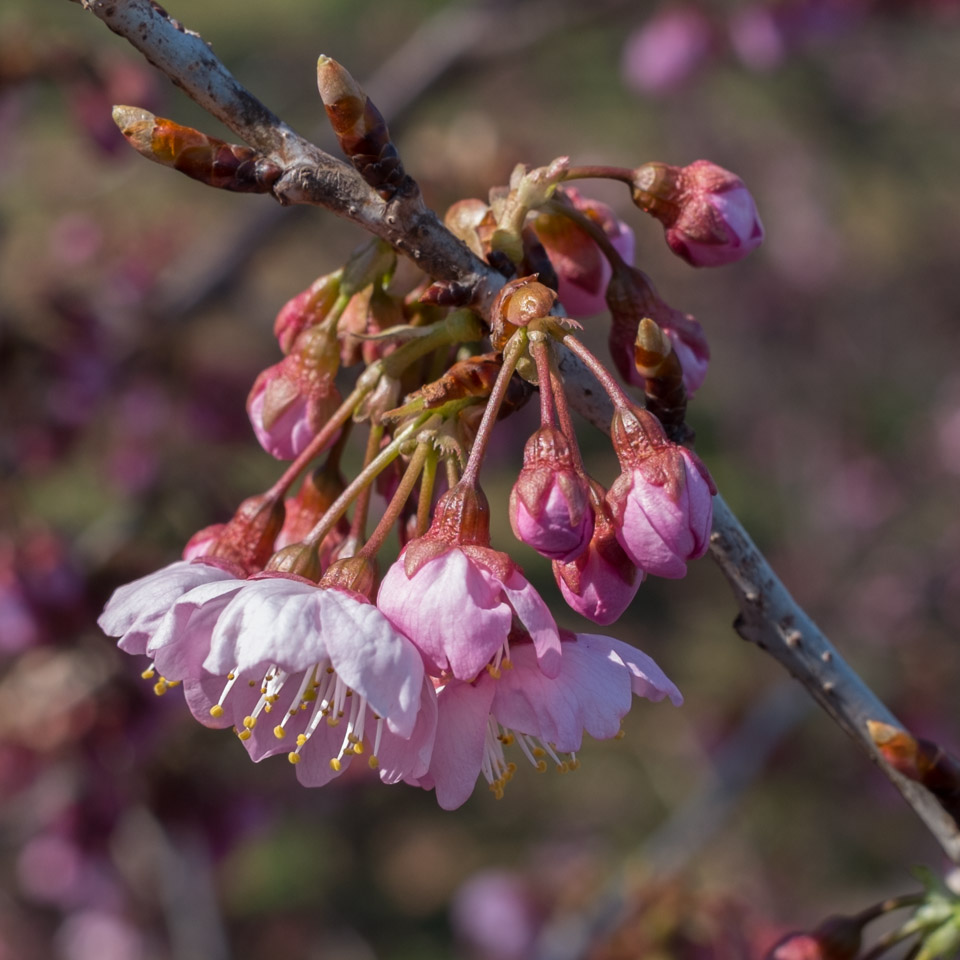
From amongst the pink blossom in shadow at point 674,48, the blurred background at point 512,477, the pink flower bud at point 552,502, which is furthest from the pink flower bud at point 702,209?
the pink blossom in shadow at point 674,48

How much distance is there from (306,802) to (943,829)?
9.03 feet

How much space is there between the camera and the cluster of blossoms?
0.85 meters

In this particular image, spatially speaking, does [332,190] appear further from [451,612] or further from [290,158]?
[451,612]

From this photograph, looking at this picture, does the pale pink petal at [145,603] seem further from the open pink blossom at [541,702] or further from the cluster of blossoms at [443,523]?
the open pink blossom at [541,702]

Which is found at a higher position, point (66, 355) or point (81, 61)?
point (81, 61)

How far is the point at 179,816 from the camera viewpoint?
101 inches

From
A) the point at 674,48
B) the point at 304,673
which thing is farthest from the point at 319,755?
the point at 674,48

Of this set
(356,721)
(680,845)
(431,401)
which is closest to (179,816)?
(680,845)

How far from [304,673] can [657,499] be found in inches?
16.2

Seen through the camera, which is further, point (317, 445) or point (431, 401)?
point (317, 445)

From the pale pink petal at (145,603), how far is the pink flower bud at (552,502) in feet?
0.98

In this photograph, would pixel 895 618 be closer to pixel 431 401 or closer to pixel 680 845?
pixel 680 845

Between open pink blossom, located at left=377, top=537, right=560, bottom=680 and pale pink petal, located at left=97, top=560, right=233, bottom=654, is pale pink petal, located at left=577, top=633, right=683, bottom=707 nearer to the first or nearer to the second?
open pink blossom, located at left=377, top=537, right=560, bottom=680

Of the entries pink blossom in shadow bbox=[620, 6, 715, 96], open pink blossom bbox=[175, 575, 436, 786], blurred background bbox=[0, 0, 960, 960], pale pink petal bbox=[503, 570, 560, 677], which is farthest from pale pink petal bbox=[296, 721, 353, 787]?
pink blossom in shadow bbox=[620, 6, 715, 96]
